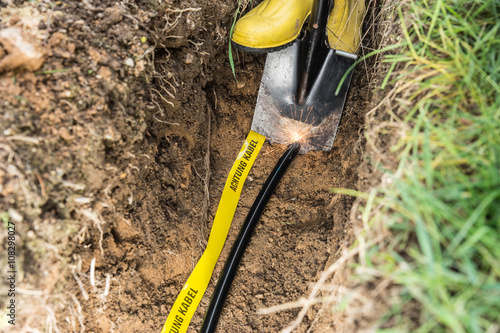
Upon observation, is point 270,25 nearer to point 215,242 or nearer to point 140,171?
point 140,171

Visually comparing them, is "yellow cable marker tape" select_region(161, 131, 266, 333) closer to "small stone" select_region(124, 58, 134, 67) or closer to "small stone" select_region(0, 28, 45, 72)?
"small stone" select_region(124, 58, 134, 67)

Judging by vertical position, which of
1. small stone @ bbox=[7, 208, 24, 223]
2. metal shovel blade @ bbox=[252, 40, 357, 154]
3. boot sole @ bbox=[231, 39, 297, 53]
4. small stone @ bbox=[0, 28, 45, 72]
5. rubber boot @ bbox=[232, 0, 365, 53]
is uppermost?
small stone @ bbox=[0, 28, 45, 72]

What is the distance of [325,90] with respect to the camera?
74.0 inches

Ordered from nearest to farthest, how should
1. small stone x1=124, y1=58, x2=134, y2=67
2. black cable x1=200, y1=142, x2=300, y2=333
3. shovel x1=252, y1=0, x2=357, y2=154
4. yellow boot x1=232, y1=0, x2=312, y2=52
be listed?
small stone x1=124, y1=58, x2=134, y2=67 → black cable x1=200, y1=142, x2=300, y2=333 → yellow boot x1=232, y1=0, x2=312, y2=52 → shovel x1=252, y1=0, x2=357, y2=154

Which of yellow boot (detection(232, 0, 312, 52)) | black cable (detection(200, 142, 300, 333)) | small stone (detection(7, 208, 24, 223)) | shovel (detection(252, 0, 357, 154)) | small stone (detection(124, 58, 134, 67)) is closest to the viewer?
small stone (detection(7, 208, 24, 223))

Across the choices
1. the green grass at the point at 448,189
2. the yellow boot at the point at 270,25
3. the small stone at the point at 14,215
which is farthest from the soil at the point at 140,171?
the green grass at the point at 448,189

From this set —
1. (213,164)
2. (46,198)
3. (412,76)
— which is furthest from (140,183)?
(412,76)

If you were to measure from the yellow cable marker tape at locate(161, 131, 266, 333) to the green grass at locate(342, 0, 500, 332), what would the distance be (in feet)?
3.20

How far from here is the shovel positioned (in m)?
1.83

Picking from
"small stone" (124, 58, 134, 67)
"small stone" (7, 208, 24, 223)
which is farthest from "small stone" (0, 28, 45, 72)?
"small stone" (7, 208, 24, 223)

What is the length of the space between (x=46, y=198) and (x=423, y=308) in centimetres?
115

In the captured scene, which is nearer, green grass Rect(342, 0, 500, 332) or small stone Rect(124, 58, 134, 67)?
green grass Rect(342, 0, 500, 332)

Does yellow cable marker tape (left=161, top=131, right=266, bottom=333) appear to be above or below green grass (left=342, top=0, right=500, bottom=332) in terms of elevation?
below

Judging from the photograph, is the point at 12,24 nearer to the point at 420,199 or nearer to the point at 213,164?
the point at 213,164
